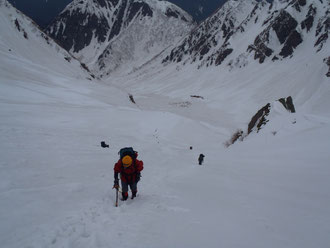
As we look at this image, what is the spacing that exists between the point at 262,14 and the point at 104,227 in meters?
126

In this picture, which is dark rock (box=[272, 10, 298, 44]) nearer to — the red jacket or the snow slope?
the snow slope

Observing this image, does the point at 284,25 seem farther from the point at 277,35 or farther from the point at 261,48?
the point at 261,48

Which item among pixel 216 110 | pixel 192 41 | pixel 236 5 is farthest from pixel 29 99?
pixel 236 5

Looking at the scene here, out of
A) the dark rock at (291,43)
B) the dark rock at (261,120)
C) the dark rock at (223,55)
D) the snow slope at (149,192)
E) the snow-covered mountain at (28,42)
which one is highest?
the dark rock at (223,55)

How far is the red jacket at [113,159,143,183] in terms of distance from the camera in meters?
5.63

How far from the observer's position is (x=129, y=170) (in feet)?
18.6

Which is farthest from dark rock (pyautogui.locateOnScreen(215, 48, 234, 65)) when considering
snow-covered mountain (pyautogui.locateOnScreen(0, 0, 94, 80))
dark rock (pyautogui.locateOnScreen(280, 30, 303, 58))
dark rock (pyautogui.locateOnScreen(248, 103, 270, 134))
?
dark rock (pyautogui.locateOnScreen(248, 103, 270, 134))

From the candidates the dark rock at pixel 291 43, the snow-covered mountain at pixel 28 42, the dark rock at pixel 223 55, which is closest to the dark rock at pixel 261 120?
the snow-covered mountain at pixel 28 42

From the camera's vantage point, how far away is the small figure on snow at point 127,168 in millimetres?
5489

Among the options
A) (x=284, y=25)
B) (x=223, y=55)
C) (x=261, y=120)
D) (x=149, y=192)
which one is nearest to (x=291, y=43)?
(x=284, y=25)

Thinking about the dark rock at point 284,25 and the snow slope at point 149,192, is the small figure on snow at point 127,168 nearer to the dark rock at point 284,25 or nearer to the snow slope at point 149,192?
the snow slope at point 149,192

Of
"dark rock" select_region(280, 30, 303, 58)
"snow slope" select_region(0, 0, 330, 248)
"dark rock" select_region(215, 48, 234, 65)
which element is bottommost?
"snow slope" select_region(0, 0, 330, 248)

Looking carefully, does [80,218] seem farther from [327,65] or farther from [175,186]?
[327,65]

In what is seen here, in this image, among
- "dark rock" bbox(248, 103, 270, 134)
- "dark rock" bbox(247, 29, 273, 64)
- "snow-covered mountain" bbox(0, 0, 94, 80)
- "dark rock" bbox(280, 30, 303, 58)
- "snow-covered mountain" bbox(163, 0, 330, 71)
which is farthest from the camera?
"dark rock" bbox(247, 29, 273, 64)
